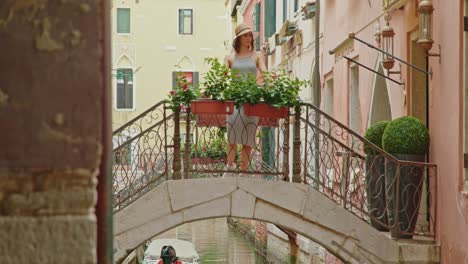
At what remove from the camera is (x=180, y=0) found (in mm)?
44688

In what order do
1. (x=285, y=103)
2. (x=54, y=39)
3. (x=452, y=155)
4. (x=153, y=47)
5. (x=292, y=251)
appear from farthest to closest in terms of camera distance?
1. (x=153, y=47)
2. (x=292, y=251)
3. (x=285, y=103)
4. (x=452, y=155)
5. (x=54, y=39)

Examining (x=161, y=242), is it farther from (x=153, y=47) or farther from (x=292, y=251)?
(x=153, y=47)

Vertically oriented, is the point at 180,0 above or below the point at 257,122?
above

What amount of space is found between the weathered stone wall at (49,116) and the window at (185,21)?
4152 centimetres

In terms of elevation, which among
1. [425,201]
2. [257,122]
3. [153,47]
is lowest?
[425,201]

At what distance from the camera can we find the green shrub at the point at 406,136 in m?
11.1

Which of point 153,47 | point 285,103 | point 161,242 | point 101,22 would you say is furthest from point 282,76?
point 153,47

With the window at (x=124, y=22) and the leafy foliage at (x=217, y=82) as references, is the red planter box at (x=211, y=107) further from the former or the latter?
the window at (x=124, y=22)

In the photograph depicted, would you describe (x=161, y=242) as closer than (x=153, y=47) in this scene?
Yes

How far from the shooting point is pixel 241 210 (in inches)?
466

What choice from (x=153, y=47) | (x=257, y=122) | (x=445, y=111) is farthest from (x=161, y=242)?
(x=153, y=47)

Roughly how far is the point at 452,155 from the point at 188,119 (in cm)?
287

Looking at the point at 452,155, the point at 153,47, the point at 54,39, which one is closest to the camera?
the point at 54,39

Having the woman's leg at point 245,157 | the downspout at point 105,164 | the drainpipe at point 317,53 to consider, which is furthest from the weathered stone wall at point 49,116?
the drainpipe at point 317,53
